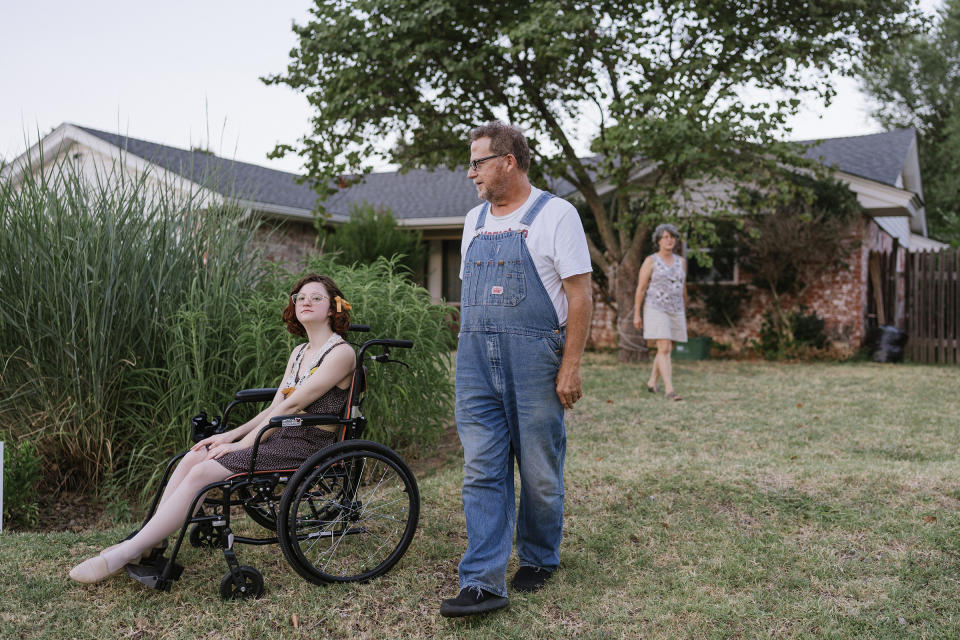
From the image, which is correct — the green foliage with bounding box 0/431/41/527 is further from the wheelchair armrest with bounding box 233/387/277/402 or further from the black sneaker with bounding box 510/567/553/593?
the black sneaker with bounding box 510/567/553/593

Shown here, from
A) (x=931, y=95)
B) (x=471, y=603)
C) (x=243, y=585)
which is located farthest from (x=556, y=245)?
(x=931, y=95)

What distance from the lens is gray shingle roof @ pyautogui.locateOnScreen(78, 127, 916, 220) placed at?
15344 millimetres

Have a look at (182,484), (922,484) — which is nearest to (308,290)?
(182,484)

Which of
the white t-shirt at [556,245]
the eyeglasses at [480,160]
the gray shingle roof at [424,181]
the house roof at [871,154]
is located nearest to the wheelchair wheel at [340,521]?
the white t-shirt at [556,245]

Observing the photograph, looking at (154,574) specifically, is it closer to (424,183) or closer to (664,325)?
(664,325)

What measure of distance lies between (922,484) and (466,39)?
27.9 ft

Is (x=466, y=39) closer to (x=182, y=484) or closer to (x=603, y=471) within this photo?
(x=603, y=471)

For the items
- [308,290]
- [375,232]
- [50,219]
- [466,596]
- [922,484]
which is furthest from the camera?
[375,232]

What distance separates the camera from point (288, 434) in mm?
3330

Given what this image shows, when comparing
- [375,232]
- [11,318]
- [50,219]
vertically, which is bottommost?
[11,318]

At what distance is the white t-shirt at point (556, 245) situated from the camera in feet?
9.50

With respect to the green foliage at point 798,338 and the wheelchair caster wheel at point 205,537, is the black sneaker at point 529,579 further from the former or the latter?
the green foliage at point 798,338

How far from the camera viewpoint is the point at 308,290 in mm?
3570

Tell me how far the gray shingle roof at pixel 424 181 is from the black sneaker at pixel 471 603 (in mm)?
11480
